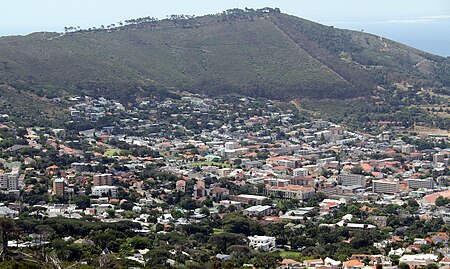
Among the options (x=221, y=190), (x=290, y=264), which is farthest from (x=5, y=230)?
(x=221, y=190)

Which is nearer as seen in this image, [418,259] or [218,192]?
[418,259]

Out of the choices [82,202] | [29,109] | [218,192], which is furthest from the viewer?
[29,109]

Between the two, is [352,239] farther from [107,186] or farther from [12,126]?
[12,126]

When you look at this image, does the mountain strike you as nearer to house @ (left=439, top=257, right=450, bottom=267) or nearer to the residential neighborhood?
the residential neighborhood

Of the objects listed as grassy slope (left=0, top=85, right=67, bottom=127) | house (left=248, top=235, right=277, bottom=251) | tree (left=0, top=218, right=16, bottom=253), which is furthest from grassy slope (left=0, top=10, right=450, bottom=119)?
tree (left=0, top=218, right=16, bottom=253)

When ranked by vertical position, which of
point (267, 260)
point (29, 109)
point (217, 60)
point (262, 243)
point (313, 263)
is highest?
point (217, 60)

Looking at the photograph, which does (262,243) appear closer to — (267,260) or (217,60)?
(267,260)

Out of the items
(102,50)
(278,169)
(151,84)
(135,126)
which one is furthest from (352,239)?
(102,50)

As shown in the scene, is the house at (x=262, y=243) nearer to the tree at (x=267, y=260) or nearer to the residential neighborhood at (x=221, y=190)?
the residential neighborhood at (x=221, y=190)
